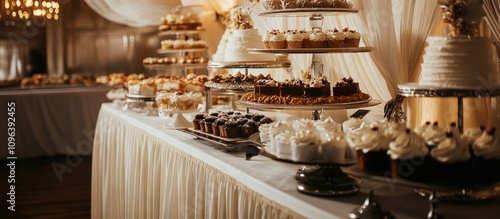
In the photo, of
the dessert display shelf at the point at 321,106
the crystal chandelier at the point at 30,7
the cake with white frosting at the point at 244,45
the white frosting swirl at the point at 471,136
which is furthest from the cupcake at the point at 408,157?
the crystal chandelier at the point at 30,7

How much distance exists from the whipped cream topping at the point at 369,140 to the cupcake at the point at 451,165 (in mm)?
156

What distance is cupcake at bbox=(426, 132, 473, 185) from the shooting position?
1.70 meters

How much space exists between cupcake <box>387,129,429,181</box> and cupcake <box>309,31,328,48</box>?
1.31 meters

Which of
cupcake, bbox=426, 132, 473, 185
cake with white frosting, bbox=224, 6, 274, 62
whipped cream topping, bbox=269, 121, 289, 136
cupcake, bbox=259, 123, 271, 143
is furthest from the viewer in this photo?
cake with white frosting, bbox=224, 6, 274, 62

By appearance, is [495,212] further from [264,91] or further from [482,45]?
[264,91]

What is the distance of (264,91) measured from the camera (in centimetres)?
307

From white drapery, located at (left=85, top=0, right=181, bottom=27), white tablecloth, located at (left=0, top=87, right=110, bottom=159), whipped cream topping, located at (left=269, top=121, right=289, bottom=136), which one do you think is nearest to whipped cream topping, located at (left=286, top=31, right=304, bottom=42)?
whipped cream topping, located at (left=269, top=121, right=289, bottom=136)

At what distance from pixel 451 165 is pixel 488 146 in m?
0.12

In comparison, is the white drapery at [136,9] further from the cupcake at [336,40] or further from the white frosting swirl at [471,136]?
the white frosting swirl at [471,136]

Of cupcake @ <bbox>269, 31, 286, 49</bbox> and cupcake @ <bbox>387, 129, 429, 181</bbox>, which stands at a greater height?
cupcake @ <bbox>269, 31, 286, 49</bbox>

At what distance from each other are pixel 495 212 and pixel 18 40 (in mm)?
8520

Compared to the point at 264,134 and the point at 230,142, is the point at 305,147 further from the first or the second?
the point at 230,142

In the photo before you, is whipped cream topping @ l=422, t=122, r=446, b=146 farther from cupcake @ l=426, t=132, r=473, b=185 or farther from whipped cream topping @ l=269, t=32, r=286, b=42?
whipped cream topping @ l=269, t=32, r=286, b=42

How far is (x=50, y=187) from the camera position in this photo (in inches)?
236
